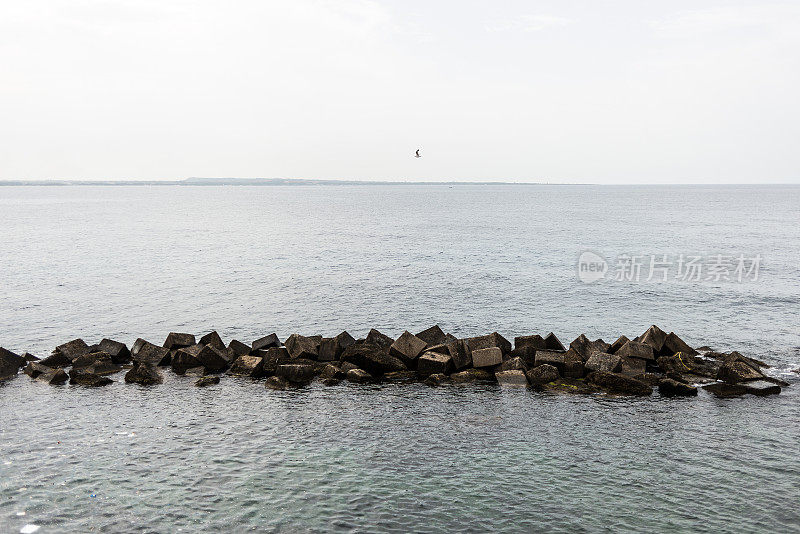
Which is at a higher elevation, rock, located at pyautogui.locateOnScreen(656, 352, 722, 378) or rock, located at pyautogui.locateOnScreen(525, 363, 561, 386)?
rock, located at pyautogui.locateOnScreen(656, 352, 722, 378)

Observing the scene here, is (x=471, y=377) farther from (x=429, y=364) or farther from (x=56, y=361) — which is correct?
(x=56, y=361)

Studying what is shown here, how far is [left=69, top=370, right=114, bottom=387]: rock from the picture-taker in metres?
30.2

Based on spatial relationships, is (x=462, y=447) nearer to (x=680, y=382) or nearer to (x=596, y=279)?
(x=680, y=382)

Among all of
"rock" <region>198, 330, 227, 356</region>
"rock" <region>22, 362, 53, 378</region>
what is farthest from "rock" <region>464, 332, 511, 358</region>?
"rock" <region>22, 362, 53, 378</region>

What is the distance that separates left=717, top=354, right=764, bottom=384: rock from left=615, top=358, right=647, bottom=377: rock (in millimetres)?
3678

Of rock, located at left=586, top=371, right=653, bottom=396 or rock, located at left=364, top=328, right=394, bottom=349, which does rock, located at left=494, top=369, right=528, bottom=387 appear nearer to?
rock, located at left=586, top=371, right=653, bottom=396

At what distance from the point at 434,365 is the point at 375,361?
123 inches

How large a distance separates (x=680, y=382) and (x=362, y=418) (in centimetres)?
1584

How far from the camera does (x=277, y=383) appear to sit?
98.7ft

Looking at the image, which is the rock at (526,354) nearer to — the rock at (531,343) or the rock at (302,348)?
the rock at (531,343)

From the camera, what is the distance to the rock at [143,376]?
100ft

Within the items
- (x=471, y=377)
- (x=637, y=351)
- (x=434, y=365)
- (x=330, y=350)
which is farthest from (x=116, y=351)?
(x=637, y=351)

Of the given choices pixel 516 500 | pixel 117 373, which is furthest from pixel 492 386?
pixel 117 373

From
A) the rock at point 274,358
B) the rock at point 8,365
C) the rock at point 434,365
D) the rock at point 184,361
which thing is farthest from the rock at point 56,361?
the rock at point 434,365
